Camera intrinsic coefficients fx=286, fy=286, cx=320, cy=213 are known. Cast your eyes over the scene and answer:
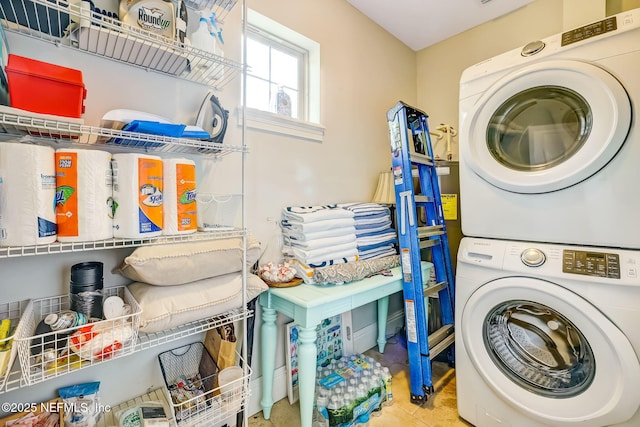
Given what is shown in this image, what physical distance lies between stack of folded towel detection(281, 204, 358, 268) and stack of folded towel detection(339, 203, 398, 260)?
7 centimetres

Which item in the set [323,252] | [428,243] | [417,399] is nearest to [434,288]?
[428,243]

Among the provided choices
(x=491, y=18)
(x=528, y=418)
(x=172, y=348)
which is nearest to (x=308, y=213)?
(x=172, y=348)

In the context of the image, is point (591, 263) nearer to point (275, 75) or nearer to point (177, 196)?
point (177, 196)

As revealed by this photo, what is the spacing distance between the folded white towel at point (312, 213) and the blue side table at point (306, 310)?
344 millimetres

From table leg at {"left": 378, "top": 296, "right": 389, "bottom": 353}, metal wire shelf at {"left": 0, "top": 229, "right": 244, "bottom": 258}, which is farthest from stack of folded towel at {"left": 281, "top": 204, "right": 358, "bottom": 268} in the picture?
table leg at {"left": 378, "top": 296, "right": 389, "bottom": 353}

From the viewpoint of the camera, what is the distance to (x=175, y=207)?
2.93 ft

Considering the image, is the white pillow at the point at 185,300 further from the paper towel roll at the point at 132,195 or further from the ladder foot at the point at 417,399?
the ladder foot at the point at 417,399

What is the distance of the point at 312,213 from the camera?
151 cm

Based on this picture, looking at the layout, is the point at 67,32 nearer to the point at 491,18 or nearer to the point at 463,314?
the point at 463,314

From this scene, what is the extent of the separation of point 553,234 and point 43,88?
1.80 metres

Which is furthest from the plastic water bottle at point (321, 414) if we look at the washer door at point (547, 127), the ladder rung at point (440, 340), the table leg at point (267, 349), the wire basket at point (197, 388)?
the washer door at point (547, 127)

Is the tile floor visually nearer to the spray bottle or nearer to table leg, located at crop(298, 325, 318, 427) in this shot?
table leg, located at crop(298, 325, 318, 427)

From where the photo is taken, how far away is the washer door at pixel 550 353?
0.99m

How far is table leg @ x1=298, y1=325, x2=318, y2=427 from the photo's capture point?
1201mm
